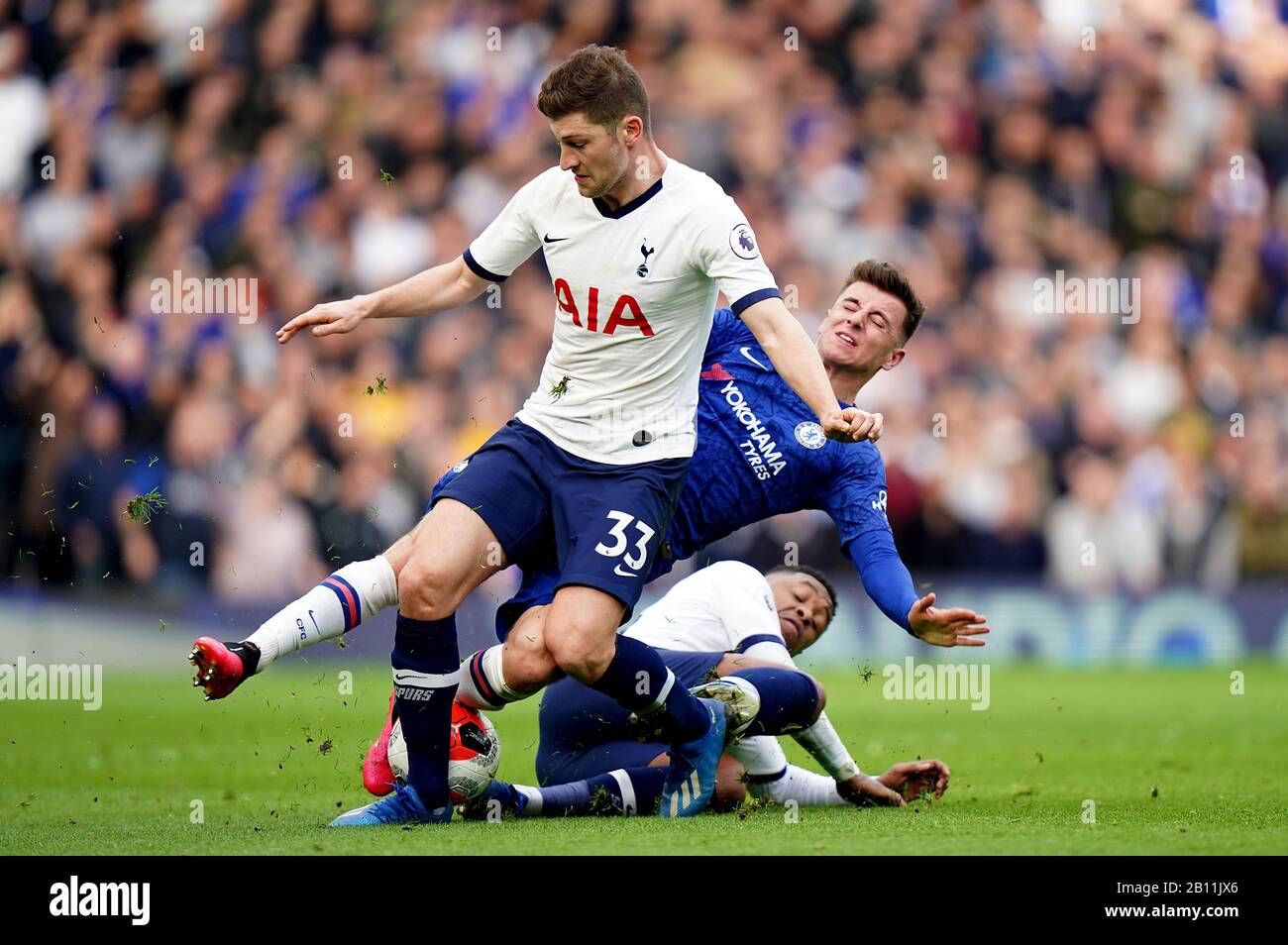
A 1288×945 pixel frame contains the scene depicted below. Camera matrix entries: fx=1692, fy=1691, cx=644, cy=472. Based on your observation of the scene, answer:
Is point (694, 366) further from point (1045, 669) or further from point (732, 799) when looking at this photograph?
point (1045, 669)

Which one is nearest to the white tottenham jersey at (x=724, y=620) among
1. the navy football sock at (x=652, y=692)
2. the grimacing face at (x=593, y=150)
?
the navy football sock at (x=652, y=692)

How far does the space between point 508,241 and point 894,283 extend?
5.66ft

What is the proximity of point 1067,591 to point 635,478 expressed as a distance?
31.5 feet

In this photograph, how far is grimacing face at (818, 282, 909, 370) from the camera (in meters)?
6.78

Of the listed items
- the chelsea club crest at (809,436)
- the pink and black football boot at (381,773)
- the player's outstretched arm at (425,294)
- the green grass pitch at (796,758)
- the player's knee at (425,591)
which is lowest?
the green grass pitch at (796,758)

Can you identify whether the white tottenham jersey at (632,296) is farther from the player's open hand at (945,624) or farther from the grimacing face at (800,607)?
the grimacing face at (800,607)

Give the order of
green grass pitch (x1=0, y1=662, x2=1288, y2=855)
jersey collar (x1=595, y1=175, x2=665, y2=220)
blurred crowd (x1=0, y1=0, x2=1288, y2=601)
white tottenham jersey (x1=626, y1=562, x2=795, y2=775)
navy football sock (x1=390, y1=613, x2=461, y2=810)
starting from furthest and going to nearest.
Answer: blurred crowd (x1=0, y1=0, x2=1288, y2=601)
white tottenham jersey (x1=626, y1=562, x2=795, y2=775)
jersey collar (x1=595, y1=175, x2=665, y2=220)
navy football sock (x1=390, y1=613, x2=461, y2=810)
green grass pitch (x1=0, y1=662, x2=1288, y2=855)

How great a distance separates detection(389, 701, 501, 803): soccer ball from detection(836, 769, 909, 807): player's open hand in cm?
138

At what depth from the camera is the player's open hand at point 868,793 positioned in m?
6.36

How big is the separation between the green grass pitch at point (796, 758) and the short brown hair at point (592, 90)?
2.30 m

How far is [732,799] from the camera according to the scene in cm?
626

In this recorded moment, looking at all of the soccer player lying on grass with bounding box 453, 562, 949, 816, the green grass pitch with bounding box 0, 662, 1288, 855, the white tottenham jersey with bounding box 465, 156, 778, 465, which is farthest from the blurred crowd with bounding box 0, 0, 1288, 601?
the white tottenham jersey with bounding box 465, 156, 778, 465

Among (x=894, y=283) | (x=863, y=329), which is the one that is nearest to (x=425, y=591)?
(x=863, y=329)

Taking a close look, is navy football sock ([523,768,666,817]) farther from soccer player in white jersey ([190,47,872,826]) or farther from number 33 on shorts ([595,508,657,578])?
number 33 on shorts ([595,508,657,578])
